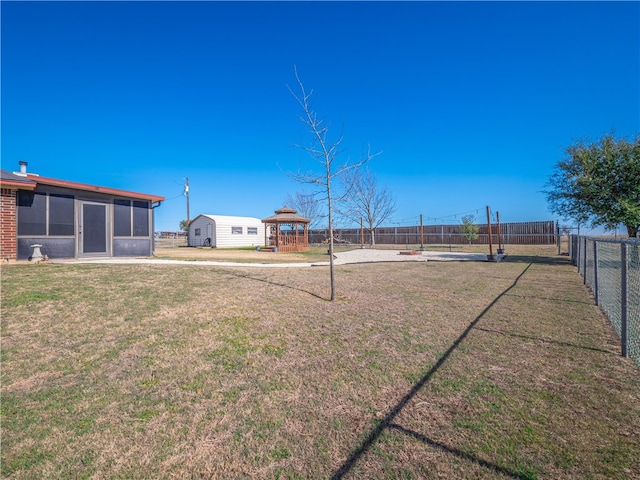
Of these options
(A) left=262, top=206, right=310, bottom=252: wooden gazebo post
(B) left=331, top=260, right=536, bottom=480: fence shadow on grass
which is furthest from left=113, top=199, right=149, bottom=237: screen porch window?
(B) left=331, top=260, right=536, bottom=480: fence shadow on grass

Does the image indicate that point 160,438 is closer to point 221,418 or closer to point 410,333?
point 221,418

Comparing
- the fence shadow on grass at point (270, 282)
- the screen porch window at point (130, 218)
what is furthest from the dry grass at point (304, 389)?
the screen porch window at point (130, 218)

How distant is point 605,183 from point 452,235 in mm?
19318

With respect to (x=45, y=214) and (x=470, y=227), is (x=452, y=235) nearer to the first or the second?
(x=470, y=227)

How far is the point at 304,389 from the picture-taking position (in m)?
2.86

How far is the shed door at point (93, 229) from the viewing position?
11.0 metres

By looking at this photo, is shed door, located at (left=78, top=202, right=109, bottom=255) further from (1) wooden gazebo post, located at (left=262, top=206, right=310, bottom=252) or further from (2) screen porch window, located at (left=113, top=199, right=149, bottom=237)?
(1) wooden gazebo post, located at (left=262, top=206, right=310, bottom=252)

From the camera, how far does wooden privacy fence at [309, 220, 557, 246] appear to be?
26172 mm

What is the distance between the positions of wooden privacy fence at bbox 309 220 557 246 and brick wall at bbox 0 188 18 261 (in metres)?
18.8

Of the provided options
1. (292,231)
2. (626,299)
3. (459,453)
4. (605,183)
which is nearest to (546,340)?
(626,299)

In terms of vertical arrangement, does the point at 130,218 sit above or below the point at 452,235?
above

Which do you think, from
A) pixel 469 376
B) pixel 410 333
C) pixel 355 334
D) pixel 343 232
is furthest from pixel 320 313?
pixel 343 232

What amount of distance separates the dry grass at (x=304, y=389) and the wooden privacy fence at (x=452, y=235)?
729 inches

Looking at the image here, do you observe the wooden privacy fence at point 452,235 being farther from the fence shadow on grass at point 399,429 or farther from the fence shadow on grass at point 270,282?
the fence shadow on grass at point 399,429
